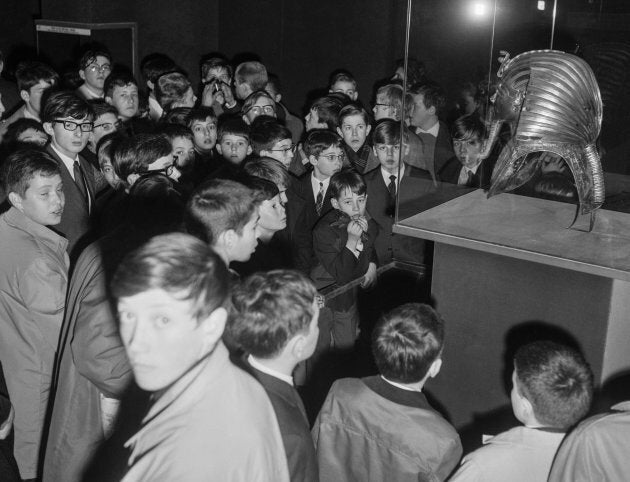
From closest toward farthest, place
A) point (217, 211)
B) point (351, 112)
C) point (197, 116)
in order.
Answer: point (217, 211) < point (197, 116) < point (351, 112)

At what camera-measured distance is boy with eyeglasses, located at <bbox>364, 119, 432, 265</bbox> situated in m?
4.83

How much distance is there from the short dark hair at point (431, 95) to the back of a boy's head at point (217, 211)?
3.47 meters

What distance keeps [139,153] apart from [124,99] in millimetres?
2447

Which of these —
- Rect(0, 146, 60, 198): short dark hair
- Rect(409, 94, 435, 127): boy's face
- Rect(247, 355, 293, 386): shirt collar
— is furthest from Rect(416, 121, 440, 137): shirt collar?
Rect(247, 355, 293, 386): shirt collar

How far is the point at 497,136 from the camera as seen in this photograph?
404 centimetres

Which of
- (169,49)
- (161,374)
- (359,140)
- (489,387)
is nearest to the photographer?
(161,374)

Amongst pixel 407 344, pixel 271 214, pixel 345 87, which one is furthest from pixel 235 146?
pixel 407 344

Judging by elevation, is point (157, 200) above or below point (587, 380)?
above

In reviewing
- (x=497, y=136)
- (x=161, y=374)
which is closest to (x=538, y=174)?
(x=497, y=136)

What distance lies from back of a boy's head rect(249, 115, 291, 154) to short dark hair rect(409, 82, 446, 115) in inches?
60.6

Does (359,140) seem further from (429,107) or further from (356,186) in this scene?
(356,186)

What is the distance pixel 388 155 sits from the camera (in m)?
5.05

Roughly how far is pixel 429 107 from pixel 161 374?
462 cm

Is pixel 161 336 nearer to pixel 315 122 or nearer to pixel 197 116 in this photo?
pixel 197 116
